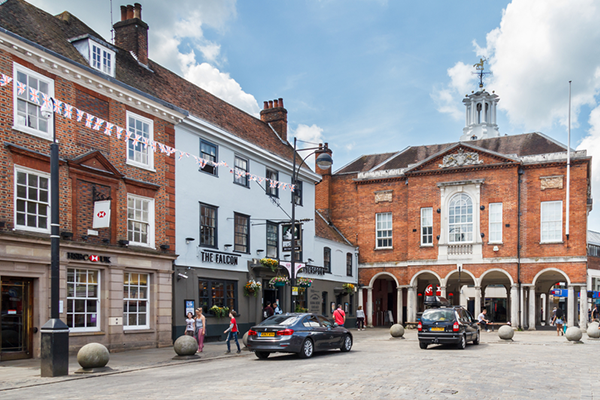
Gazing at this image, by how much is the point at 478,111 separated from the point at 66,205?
58.5 metres

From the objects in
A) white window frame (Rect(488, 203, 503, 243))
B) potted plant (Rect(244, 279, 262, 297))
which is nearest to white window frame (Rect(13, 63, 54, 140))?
potted plant (Rect(244, 279, 262, 297))

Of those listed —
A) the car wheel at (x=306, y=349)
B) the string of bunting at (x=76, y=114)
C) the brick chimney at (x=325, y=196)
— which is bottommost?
the car wheel at (x=306, y=349)

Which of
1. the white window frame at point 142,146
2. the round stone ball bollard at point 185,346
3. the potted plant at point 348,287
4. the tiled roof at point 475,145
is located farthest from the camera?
the tiled roof at point 475,145

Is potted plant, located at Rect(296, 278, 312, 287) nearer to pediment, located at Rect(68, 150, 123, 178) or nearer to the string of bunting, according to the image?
the string of bunting

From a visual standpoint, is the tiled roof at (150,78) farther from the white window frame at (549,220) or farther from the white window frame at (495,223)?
the white window frame at (549,220)

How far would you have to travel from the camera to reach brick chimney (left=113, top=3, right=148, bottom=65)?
2442 centimetres

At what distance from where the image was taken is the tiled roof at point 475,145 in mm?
38666

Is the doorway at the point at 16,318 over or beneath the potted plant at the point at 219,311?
over

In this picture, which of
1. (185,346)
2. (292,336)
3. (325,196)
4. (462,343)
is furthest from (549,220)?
(185,346)

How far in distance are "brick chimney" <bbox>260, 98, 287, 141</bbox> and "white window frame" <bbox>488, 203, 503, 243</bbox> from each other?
1435cm

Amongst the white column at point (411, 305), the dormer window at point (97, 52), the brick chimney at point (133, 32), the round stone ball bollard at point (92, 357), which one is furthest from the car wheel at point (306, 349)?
the white column at point (411, 305)

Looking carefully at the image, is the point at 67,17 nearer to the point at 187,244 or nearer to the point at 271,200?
the point at 187,244

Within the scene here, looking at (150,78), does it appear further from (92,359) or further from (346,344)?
(92,359)

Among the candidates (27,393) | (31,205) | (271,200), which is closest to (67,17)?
(31,205)
